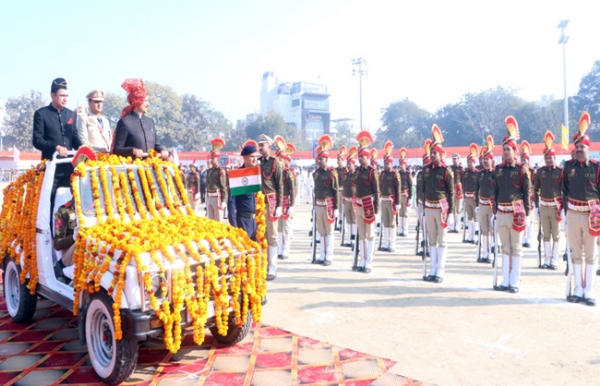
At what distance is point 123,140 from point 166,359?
2899 mm

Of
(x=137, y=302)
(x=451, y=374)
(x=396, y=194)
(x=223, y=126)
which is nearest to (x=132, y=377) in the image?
(x=137, y=302)

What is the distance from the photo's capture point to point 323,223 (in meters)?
Answer: 10.8

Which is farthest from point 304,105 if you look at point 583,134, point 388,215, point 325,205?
point 583,134

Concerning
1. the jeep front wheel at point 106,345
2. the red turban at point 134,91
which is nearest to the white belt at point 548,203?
the red turban at point 134,91

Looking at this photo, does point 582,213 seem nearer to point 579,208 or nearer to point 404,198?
point 579,208

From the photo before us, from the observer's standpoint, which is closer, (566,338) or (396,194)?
(566,338)

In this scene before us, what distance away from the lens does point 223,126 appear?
75.7 metres

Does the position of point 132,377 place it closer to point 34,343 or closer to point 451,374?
point 34,343

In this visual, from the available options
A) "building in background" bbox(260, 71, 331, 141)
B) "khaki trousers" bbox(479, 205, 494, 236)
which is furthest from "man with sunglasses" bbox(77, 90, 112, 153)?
"building in background" bbox(260, 71, 331, 141)

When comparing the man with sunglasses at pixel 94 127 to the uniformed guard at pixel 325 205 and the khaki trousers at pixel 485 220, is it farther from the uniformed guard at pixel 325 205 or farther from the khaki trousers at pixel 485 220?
the khaki trousers at pixel 485 220

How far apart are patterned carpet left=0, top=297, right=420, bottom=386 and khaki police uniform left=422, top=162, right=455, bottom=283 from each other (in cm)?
392

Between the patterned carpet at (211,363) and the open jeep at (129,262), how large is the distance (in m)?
0.29

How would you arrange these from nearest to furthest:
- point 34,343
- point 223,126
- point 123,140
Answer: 1. point 34,343
2. point 123,140
3. point 223,126

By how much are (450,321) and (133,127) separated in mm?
5047
